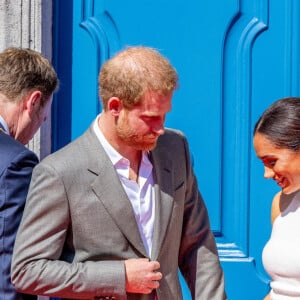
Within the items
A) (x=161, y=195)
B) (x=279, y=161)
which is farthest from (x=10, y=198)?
(x=279, y=161)

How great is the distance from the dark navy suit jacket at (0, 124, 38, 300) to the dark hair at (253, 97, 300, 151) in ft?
2.62

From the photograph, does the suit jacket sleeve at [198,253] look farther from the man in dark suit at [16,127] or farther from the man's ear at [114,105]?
the man in dark suit at [16,127]

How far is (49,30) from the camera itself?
399cm

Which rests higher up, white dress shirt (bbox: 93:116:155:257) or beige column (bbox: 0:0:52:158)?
beige column (bbox: 0:0:52:158)

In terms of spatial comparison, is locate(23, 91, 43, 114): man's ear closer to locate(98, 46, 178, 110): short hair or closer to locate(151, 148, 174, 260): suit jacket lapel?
locate(98, 46, 178, 110): short hair

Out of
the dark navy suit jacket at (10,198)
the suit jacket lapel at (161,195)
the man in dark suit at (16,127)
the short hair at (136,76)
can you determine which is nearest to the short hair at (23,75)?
the man in dark suit at (16,127)

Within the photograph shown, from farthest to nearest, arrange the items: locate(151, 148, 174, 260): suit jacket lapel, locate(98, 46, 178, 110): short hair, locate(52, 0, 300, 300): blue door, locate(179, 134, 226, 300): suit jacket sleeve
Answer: locate(52, 0, 300, 300): blue door
locate(179, 134, 226, 300): suit jacket sleeve
locate(151, 148, 174, 260): suit jacket lapel
locate(98, 46, 178, 110): short hair

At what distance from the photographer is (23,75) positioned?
10.2 feet

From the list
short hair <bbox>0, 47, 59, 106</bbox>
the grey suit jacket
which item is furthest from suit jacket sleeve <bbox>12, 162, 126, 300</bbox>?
short hair <bbox>0, 47, 59, 106</bbox>

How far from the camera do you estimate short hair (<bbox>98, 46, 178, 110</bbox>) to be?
9.36 feet

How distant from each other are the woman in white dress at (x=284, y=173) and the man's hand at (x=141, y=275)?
0.42m

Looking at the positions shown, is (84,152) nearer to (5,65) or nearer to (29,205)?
(29,205)

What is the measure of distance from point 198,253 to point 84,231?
442mm

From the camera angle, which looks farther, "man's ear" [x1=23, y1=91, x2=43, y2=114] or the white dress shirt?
"man's ear" [x1=23, y1=91, x2=43, y2=114]
